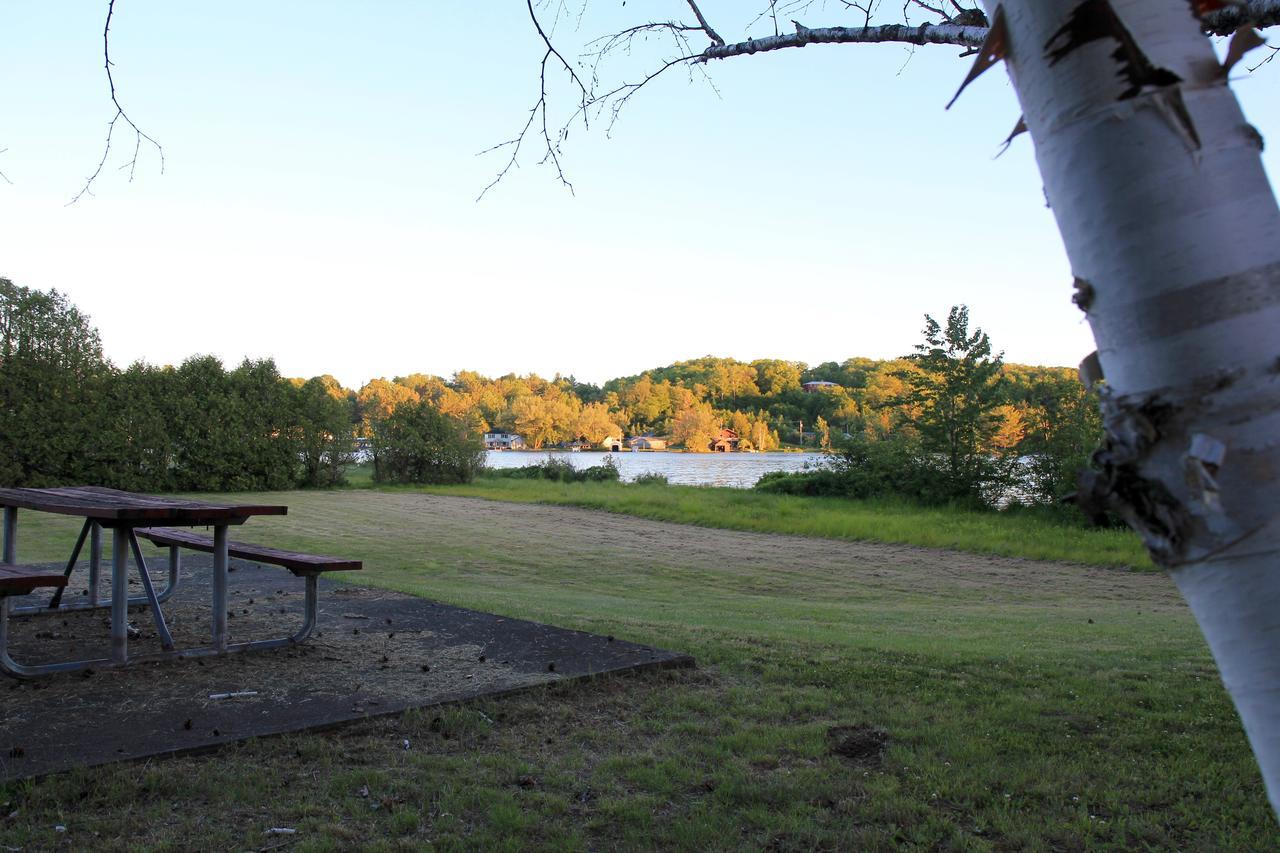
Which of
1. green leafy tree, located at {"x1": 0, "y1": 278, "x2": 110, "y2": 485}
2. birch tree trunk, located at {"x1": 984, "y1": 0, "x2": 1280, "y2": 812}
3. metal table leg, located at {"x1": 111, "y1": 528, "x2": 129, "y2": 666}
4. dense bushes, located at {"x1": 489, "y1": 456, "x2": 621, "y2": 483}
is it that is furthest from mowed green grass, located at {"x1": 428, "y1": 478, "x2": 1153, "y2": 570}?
birch tree trunk, located at {"x1": 984, "y1": 0, "x2": 1280, "y2": 812}

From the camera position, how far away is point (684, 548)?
20.8m

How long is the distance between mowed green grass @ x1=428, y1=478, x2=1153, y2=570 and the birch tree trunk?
19660 mm

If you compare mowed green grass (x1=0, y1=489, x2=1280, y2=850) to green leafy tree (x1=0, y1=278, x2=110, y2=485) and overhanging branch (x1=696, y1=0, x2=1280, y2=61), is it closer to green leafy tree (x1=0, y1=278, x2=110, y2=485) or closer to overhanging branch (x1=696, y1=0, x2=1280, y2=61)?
overhanging branch (x1=696, y1=0, x2=1280, y2=61)

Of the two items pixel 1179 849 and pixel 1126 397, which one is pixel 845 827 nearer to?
pixel 1179 849

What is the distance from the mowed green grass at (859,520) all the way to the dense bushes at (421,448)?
404 centimetres

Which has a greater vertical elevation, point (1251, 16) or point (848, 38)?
point (848, 38)

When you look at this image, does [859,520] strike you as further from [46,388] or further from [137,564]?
[46,388]

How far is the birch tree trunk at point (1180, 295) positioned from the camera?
0.93 metres

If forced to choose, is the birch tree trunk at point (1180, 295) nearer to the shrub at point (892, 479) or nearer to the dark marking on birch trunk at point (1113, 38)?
the dark marking on birch trunk at point (1113, 38)

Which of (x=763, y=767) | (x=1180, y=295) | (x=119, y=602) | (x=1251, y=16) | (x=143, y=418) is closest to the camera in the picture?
(x=1180, y=295)

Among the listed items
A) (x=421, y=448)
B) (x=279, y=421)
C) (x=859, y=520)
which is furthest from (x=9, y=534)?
(x=421, y=448)

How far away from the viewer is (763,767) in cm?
401

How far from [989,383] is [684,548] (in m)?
14.2

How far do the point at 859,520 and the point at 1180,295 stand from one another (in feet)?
82.2
